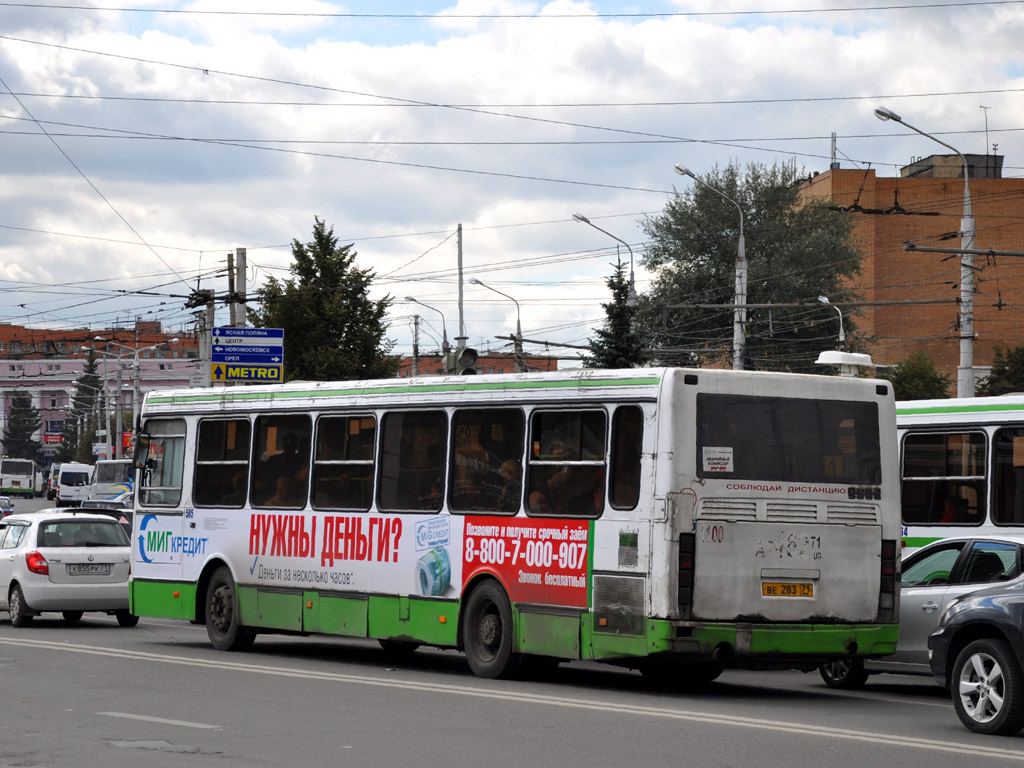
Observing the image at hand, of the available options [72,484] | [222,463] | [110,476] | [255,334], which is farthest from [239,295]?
[72,484]

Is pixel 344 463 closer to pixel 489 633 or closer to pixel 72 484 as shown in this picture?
pixel 489 633

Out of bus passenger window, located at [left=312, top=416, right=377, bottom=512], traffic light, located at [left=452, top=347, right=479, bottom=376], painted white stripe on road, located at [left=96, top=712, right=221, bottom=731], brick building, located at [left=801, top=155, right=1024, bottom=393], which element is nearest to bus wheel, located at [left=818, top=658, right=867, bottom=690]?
bus passenger window, located at [left=312, top=416, right=377, bottom=512]

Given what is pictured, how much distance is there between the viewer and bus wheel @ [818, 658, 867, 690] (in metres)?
14.5

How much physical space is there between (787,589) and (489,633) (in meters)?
2.76

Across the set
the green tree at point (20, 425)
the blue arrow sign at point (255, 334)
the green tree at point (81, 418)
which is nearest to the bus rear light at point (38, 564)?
the blue arrow sign at point (255, 334)

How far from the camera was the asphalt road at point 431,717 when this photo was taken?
9352 mm

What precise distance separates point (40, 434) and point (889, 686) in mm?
152251

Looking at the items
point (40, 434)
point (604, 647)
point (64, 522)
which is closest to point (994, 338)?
point (64, 522)

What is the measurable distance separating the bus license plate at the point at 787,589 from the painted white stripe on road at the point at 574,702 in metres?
1.60

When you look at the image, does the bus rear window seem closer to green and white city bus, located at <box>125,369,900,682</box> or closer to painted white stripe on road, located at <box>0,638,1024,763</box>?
green and white city bus, located at <box>125,369,900,682</box>

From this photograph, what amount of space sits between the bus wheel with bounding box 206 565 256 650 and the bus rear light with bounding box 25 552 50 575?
3919mm

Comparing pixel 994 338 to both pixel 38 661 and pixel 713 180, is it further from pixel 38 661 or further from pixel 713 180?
pixel 38 661

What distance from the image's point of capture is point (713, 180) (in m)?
72.4

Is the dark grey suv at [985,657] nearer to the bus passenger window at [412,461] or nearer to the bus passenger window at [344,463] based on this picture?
the bus passenger window at [412,461]
